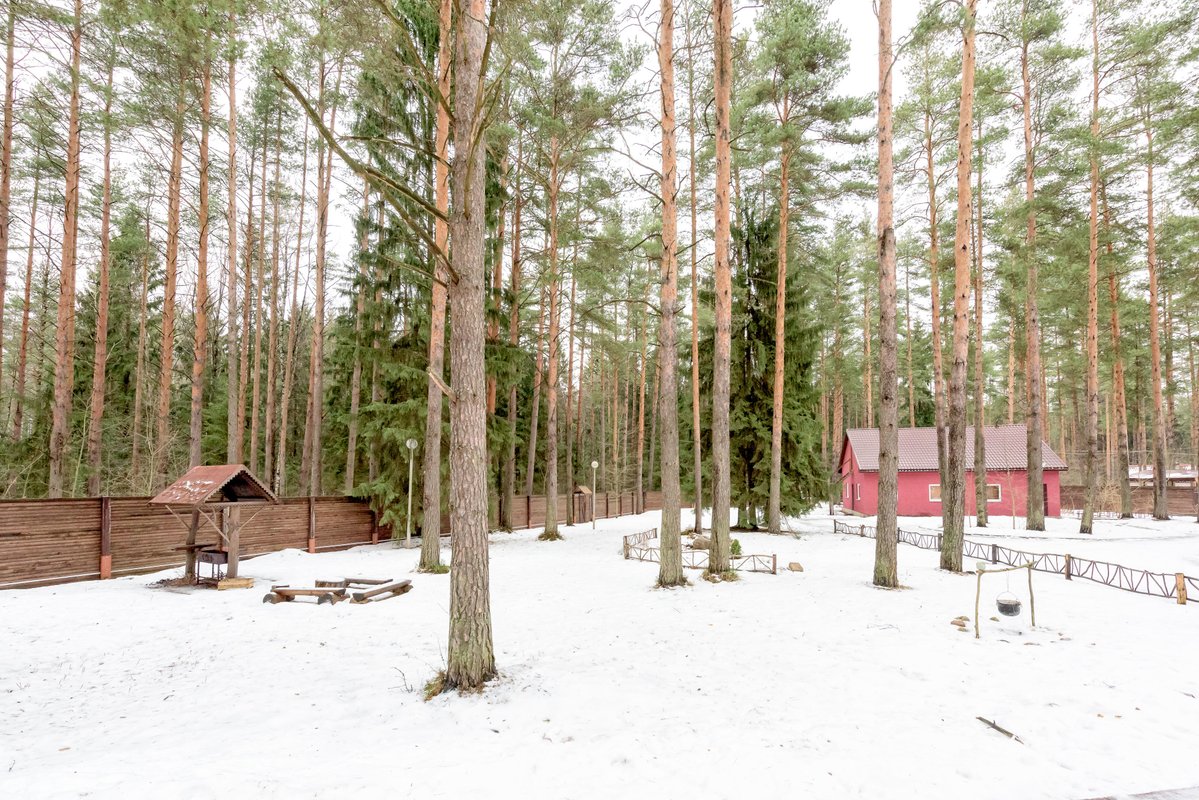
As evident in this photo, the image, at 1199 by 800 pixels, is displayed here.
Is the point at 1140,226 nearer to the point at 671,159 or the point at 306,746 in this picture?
the point at 671,159

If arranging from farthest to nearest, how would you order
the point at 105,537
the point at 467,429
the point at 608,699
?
the point at 105,537 → the point at 467,429 → the point at 608,699

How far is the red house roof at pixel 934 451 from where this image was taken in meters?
25.4

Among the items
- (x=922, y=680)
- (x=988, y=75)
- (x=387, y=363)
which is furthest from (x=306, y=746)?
(x=988, y=75)

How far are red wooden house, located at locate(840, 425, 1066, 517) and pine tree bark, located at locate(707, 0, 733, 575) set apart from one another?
17.4 m

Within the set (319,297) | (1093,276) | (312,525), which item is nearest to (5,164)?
(319,297)

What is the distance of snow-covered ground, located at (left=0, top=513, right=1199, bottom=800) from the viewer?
3469mm

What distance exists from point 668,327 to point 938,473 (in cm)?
2386

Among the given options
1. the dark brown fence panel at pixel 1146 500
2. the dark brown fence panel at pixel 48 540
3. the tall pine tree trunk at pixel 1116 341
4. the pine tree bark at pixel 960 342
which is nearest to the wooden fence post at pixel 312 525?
the dark brown fence panel at pixel 48 540

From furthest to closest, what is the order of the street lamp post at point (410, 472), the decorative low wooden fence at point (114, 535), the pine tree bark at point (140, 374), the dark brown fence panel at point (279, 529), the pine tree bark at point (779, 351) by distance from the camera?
the pine tree bark at point (779, 351) < the pine tree bark at point (140, 374) < the street lamp post at point (410, 472) < the dark brown fence panel at point (279, 529) < the decorative low wooden fence at point (114, 535)

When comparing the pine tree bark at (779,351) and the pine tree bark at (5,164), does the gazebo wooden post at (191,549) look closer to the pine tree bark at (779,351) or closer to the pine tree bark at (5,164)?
the pine tree bark at (5,164)

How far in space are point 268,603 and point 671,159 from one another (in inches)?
391

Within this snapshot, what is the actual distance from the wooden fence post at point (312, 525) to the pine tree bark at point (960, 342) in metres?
15.0

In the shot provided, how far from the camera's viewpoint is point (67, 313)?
11.8 metres

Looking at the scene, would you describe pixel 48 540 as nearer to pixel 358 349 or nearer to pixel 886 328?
pixel 358 349
